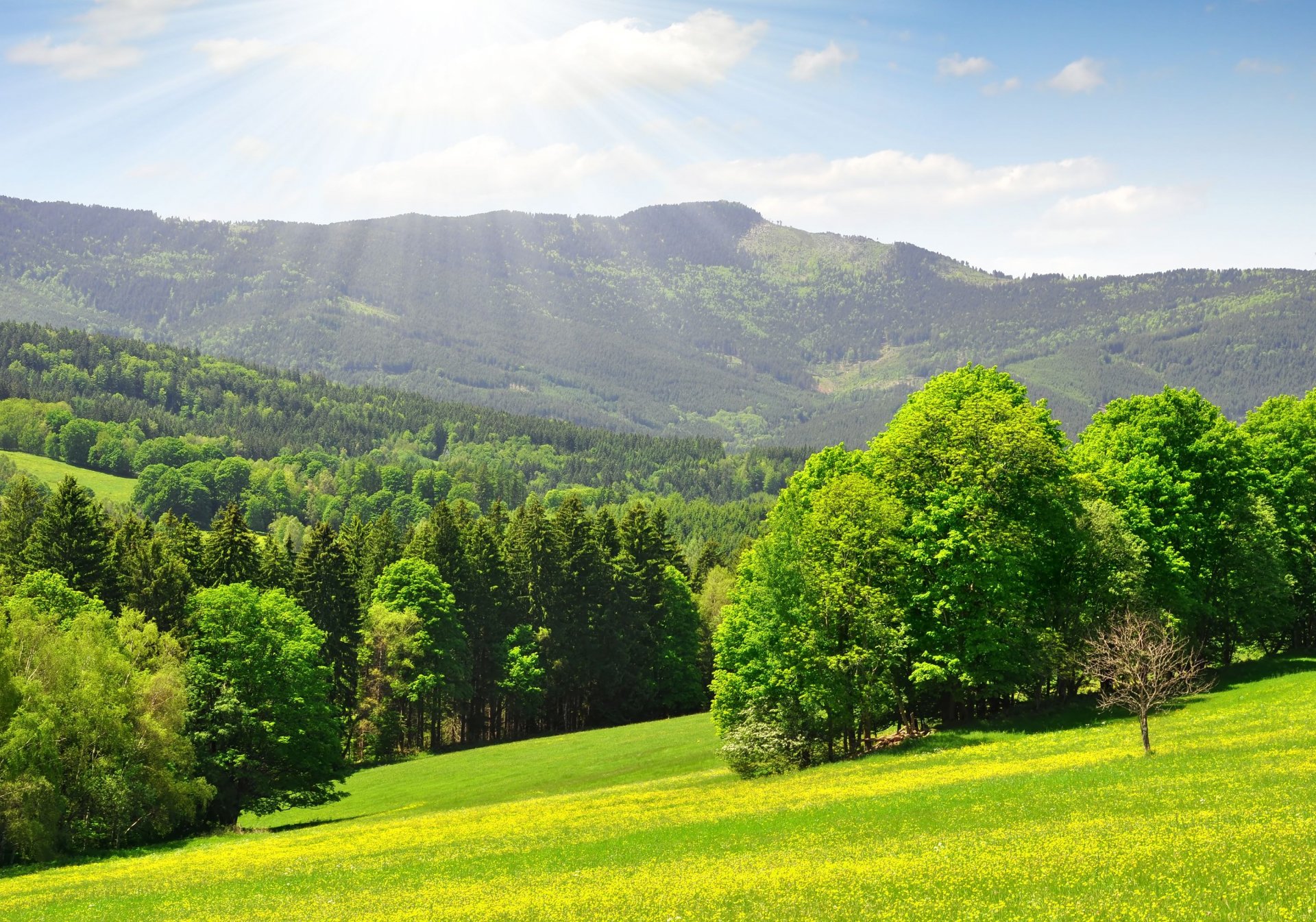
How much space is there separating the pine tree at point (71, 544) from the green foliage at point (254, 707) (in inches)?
289

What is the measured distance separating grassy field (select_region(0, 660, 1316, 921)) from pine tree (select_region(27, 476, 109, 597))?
69.4 feet

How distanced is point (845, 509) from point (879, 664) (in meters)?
8.25

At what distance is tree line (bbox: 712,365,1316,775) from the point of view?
51125mm

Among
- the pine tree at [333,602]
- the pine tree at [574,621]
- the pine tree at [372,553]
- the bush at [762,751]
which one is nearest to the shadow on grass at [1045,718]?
the bush at [762,751]

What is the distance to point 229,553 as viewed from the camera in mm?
70062

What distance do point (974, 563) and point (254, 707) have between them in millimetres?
43482

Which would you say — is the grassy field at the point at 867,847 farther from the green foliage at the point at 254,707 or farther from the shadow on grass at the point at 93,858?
the green foliage at the point at 254,707

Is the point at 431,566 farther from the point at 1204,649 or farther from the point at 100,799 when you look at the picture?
the point at 1204,649

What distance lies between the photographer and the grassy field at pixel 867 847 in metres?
22.7

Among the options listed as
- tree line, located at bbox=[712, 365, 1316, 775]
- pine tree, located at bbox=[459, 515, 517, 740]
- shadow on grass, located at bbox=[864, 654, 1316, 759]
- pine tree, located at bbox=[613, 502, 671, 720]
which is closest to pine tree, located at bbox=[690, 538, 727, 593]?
pine tree, located at bbox=[613, 502, 671, 720]

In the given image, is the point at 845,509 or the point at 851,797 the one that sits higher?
the point at 845,509

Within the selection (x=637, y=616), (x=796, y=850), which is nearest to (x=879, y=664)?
(x=796, y=850)

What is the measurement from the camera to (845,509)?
52.8 meters

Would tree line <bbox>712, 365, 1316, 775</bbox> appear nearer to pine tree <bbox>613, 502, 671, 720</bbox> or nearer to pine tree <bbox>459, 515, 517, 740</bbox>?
pine tree <bbox>613, 502, 671, 720</bbox>
